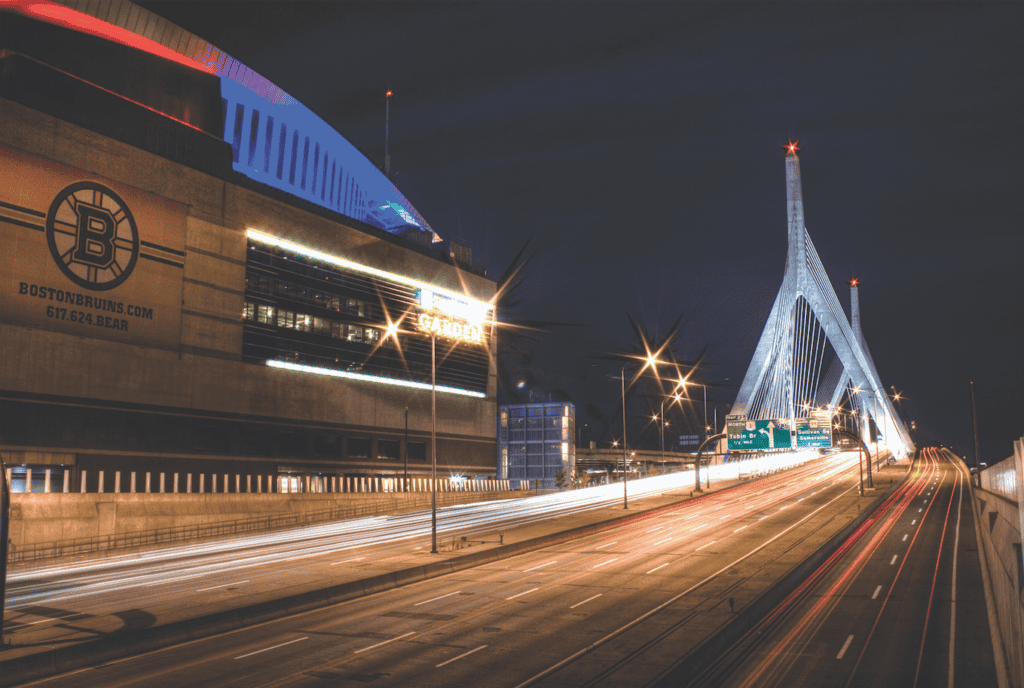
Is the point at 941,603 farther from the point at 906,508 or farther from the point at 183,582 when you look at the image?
the point at 906,508

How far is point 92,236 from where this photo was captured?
43344 mm

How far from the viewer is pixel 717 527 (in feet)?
149

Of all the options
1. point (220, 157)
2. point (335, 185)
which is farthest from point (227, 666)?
point (335, 185)

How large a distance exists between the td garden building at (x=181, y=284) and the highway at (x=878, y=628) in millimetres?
20901

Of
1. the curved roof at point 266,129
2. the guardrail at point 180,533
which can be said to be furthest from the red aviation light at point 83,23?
the guardrail at point 180,533

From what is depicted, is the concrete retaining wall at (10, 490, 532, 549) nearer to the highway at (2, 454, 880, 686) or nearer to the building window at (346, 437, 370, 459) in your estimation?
the building window at (346, 437, 370, 459)

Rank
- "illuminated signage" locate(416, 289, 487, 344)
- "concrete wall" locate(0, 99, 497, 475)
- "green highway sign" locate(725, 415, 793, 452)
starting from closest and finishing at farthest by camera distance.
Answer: "concrete wall" locate(0, 99, 497, 475) < "green highway sign" locate(725, 415, 793, 452) < "illuminated signage" locate(416, 289, 487, 344)

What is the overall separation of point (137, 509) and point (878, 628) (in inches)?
1275

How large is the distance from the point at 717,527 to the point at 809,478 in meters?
50.3

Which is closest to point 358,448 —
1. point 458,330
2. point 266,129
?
point 458,330

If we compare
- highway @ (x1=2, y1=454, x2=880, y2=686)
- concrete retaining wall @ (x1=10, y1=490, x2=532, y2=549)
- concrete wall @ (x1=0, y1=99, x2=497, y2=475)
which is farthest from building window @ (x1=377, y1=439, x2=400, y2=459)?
highway @ (x1=2, y1=454, x2=880, y2=686)

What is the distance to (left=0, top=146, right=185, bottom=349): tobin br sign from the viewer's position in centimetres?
4006

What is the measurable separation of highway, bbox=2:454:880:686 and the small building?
45015 millimetres

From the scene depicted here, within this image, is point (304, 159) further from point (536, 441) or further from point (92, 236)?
point (536, 441)
